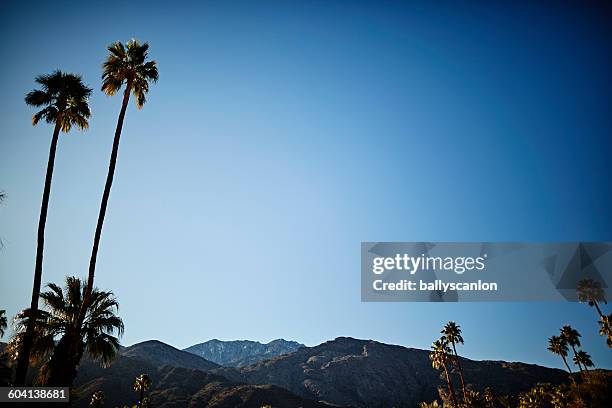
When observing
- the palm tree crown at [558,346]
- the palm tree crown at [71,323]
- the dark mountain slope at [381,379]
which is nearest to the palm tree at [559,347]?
the palm tree crown at [558,346]

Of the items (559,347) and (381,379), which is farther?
(381,379)

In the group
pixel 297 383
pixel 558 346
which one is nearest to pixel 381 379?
pixel 297 383

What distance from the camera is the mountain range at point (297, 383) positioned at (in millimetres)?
125188

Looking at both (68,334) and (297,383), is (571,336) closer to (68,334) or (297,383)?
(68,334)

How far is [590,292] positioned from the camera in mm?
64688

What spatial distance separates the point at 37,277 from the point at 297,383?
18617cm

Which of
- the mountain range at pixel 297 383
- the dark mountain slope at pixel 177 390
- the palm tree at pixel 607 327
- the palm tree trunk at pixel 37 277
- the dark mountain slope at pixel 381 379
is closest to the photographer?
the palm tree trunk at pixel 37 277

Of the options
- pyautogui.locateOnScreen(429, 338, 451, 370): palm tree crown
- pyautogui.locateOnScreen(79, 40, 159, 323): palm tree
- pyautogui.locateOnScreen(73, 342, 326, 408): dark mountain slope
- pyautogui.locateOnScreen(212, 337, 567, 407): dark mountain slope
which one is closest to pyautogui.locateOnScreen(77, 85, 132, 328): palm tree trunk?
pyautogui.locateOnScreen(79, 40, 159, 323): palm tree

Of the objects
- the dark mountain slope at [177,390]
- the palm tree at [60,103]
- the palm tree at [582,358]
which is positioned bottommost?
the dark mountain slope at [177,390]

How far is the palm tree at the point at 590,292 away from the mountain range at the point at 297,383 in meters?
94.0

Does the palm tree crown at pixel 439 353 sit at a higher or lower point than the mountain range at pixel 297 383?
higher

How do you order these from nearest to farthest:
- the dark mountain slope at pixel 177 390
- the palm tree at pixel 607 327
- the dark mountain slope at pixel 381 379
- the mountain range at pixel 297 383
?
the palm tree at pixel 607 327
the dark mountain slope at pixel 177 390
the mountain range at pixel 297 383
the dark mountain slope at pixel 381 379

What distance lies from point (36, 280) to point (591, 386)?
142ft

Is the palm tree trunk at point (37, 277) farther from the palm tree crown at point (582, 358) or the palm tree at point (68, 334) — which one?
the palm tree crown at point (582, 358)
